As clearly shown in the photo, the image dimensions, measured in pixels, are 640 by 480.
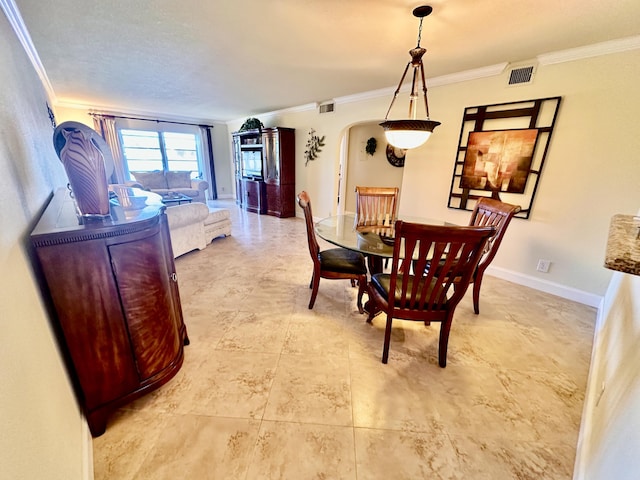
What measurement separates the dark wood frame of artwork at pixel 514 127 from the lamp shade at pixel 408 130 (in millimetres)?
1508

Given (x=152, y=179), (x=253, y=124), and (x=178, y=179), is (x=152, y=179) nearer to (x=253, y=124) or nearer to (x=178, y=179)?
(x=178, y=179)

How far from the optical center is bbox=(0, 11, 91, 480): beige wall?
617mm

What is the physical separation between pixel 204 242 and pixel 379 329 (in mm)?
2913

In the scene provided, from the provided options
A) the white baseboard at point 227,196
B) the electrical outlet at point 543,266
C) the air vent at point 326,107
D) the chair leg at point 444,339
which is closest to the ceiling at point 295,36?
the air vent at point 326,107

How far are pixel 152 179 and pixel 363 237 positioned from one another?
20.9ft

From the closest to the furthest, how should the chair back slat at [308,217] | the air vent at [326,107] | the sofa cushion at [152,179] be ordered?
1. the chair back slat at [308,217]
2. the air vent at [326,107]
3. the sofa cushion at [152,179]

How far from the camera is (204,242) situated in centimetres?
377

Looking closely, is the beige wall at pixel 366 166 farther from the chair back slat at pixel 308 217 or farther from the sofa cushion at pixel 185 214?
the chair back slat at pixel 308 217

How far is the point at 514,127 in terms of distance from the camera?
2.70m

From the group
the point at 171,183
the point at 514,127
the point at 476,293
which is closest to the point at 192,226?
the point at 476,293

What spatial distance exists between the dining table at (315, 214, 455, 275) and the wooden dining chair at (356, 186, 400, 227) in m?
0.17

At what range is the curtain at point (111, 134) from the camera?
5754 millimetres

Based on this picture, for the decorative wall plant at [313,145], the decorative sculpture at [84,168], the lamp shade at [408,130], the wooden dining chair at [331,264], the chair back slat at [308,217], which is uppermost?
the decorative wall plant at [313,145]

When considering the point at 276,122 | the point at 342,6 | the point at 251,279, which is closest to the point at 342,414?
the point at 251,279
